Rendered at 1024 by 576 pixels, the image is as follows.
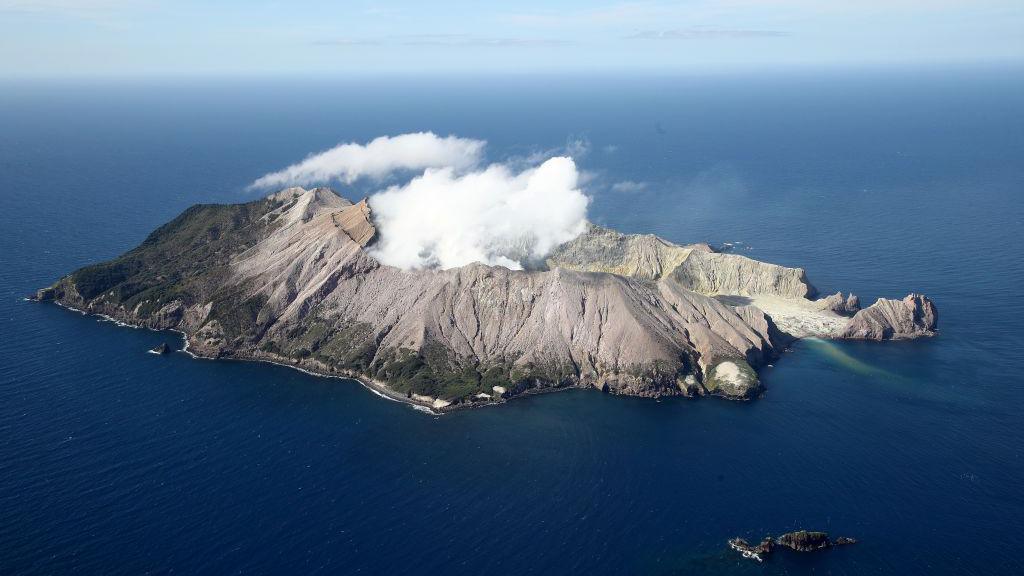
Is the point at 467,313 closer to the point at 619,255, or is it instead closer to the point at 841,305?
the point at 619,255

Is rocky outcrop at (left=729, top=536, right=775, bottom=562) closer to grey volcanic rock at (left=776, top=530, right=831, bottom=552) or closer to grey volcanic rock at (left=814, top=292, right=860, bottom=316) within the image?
grey volcanic rock at (left=776, top=530, right=831, bottom=552)

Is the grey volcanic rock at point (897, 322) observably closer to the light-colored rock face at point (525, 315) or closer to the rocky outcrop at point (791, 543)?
the light-colored rock face at point (525, 315)

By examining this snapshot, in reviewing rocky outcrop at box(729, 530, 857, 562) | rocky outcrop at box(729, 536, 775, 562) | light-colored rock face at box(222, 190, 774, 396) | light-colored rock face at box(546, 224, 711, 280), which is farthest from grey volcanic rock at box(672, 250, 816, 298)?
rocky outcrop at box(729, 536, 775, 562)

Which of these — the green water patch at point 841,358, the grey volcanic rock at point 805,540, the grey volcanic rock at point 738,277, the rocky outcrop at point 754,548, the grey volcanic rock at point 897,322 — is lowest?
the rocky outcrop at point 754,548

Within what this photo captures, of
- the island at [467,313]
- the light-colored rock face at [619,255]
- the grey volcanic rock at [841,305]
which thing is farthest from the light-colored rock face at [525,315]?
the light-colored rock face at [619,255]

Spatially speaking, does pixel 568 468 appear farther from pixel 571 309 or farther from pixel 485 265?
pixel 485 265
